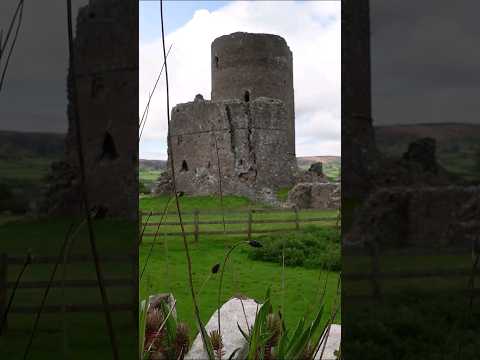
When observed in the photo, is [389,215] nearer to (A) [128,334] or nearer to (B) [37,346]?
(A) [128,334]

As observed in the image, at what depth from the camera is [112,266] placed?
1344mm

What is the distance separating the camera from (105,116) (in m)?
1.34

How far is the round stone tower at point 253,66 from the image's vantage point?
2542 centimetres

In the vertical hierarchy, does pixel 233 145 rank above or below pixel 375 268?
above

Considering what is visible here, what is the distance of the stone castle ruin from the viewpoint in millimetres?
1333

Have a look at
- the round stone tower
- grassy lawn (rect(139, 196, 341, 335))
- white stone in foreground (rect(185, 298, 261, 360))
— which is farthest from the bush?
the round stone tower

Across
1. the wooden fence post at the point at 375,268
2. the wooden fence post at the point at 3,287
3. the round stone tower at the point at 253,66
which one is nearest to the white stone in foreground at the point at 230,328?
the wooden fence post at the point at 375,268

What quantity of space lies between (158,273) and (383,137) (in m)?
4.89

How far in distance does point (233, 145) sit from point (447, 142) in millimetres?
20610

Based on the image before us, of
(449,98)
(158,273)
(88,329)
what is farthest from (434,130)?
(158,273)

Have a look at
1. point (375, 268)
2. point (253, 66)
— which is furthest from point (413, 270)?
point (253, 66)

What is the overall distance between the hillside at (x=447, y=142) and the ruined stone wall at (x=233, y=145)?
19.6 metres

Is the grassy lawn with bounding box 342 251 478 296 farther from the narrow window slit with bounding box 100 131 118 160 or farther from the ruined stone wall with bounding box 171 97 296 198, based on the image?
the ruined stone wall with bounding box 171 97 296 198

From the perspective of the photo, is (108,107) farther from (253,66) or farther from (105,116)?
(253,66)
